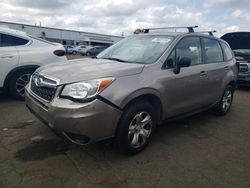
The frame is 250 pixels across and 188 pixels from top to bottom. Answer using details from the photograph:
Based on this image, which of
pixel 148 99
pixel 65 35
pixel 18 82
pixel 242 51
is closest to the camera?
pixel 148 99

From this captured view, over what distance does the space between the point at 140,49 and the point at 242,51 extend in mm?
6774

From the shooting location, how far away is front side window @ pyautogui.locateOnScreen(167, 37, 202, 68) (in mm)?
3893

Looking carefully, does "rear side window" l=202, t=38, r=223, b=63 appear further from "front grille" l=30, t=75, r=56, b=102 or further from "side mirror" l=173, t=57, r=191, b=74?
"front grille" l=30, t=75, r=56, b=102

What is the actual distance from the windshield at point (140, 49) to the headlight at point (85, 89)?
0.94 m

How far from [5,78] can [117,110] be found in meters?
3.64

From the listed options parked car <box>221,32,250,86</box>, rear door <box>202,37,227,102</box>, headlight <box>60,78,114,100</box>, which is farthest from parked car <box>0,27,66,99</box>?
parked car <box>221,32,250,86</box>

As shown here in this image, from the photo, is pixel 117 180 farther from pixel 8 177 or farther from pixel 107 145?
pixel 8 177

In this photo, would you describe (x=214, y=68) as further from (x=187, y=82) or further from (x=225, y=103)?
(x=225, y=103)

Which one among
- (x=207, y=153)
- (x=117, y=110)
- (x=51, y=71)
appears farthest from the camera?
(x=207, y=153)

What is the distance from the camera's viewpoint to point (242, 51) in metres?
9.44

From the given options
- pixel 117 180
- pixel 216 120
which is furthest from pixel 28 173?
pixel 216 120

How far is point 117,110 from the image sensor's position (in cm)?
305

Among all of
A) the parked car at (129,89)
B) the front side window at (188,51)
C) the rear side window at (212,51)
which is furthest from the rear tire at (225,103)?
the front side window at (188,51)

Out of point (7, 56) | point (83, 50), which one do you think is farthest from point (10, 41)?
point (83, 50)
